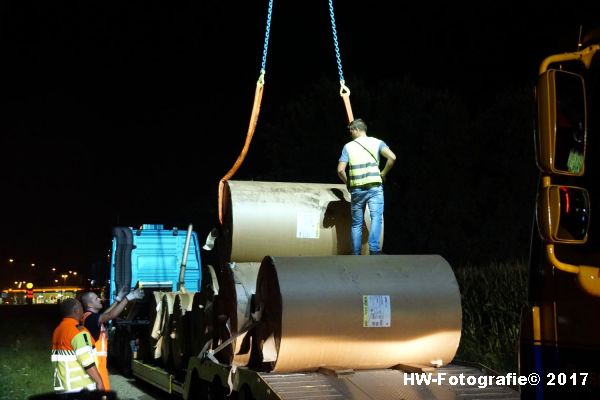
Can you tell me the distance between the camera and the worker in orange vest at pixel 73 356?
6.62m

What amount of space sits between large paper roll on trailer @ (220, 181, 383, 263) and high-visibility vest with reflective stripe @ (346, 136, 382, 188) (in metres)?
0.38

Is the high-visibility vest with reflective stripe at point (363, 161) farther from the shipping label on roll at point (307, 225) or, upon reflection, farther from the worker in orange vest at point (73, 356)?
the worker in orange vest at point (73, 356)

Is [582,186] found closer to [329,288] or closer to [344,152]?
[329,288]

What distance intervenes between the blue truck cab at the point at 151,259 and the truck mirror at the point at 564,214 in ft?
43.6

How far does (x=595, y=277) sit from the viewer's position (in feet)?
10.9

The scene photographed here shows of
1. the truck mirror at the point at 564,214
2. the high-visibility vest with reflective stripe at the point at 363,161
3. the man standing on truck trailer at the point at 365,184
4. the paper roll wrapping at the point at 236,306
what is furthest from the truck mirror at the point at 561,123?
the high-visibility vest with reflective stripe at the point at 363,161

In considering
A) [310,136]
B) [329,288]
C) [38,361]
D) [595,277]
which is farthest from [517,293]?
[310,136]

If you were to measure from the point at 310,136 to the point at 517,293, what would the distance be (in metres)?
17.7

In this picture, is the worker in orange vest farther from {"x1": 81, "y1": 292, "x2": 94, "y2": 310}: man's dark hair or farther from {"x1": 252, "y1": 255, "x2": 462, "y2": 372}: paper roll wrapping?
{"x1": 252, "y1": 255, "x2": 462, "y2": 372}: paper roll wrapping

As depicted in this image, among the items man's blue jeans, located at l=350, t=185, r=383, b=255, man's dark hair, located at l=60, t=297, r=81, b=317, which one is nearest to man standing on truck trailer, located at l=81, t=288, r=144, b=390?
man's dark hair, located at l=60, t=297, r=81, b=317

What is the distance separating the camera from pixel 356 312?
20.9ft

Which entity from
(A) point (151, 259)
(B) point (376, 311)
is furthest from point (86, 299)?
(A) point (151, 259)

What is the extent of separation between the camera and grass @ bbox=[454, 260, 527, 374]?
455 inches

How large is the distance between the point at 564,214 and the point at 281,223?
4.69 meters
